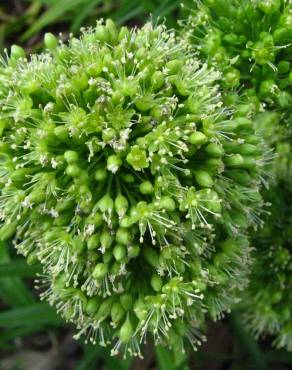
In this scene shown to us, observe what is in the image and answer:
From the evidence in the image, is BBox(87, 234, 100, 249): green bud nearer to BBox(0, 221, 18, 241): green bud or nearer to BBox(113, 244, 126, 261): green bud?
BBox(113, 244, 126, 261): green bud

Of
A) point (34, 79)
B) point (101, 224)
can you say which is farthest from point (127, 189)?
point (34, 79)

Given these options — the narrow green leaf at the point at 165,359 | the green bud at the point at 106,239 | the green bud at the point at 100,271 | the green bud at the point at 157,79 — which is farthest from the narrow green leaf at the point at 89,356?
the green bud at the point at 157,79

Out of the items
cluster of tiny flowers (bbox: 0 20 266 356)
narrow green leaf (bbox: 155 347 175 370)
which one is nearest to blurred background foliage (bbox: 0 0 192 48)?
cluster of tiny flowers (bbox: 0 20 266 356)

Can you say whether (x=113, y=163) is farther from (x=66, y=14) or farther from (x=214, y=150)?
(x=66, y=14)

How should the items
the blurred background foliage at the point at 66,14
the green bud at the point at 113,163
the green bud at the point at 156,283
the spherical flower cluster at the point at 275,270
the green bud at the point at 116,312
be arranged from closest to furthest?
1. the green bud at the point at 113,163
2. the green bud at the point at 156,283
3. the green bud at the point at 116,312
4. the spherical flower cluster at the point at 275,270
5. the blurred background foliage at the point at 66,14

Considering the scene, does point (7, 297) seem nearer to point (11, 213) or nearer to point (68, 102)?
point (11, 213)

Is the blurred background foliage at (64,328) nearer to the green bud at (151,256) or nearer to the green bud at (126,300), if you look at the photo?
the green bud at (126,300)
